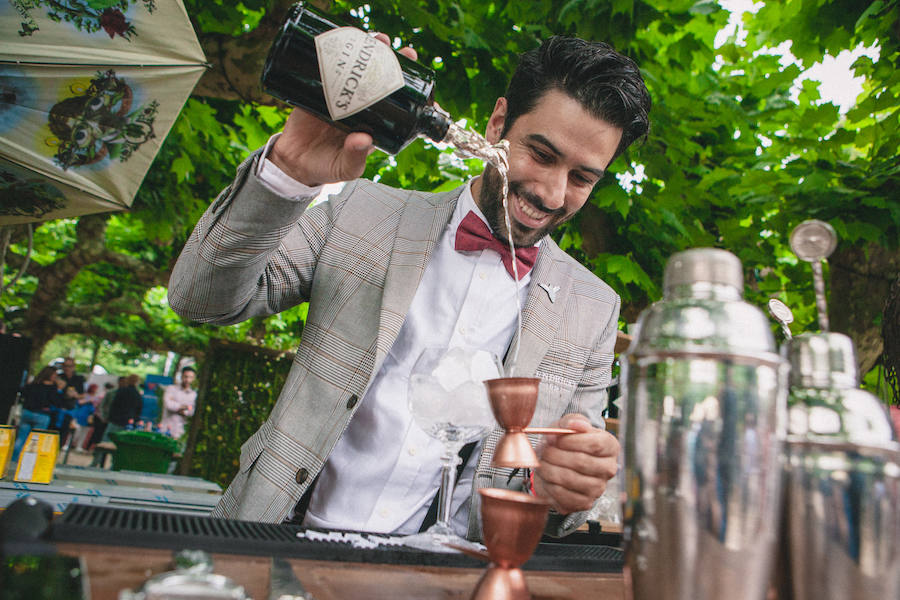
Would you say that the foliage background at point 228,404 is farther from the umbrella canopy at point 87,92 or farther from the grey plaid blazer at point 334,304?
the grey plaid blazer at point 334,304

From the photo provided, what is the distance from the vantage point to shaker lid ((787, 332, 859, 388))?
1.73 feet

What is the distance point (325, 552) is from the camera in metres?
0.77

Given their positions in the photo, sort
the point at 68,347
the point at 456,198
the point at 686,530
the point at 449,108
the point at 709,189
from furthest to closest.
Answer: the point at 68,347
the point at 709,189
the point at 449,108
the point at 456,198
the point at 686,530

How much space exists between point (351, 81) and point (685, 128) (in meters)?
3.45

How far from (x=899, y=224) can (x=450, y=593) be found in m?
3.53

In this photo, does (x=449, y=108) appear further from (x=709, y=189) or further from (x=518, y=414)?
(x=518, y=414)

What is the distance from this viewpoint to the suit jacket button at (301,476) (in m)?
1.51

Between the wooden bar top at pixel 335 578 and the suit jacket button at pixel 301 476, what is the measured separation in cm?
78

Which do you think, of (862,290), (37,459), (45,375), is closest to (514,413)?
(37,459)

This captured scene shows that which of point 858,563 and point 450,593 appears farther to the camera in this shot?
point 450,593

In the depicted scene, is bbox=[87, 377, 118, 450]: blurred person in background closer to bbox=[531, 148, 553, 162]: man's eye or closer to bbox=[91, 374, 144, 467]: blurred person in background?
bbox=[91, 374, 144, 467]: blurred person in background

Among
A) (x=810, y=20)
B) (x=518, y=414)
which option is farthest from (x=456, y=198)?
(x=810, y=20)

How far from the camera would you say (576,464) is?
1067 mm

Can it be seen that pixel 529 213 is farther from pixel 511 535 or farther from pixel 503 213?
pixel 511 535
